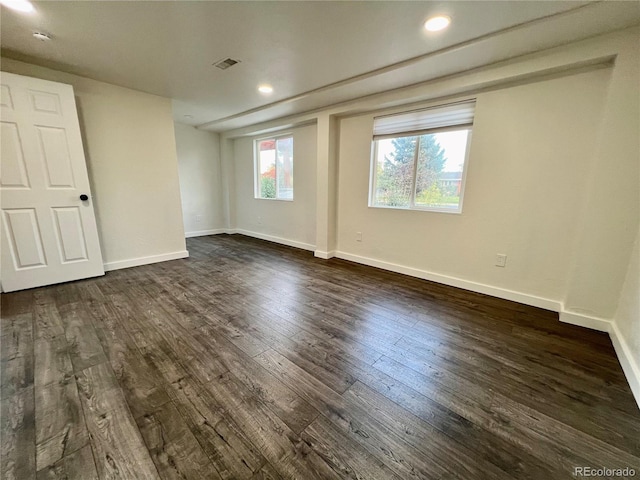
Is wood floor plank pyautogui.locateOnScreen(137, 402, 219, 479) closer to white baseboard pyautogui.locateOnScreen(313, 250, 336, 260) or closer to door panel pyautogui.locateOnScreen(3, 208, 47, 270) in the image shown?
door panel pyautogui.locateOnScreen(3, 208, 47, 270)

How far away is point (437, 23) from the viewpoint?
6.09ft

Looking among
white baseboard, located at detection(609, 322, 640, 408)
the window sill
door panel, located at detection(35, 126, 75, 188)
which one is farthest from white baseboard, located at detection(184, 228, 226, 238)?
white baseboard, located at detection(609, 322, 640, 408)

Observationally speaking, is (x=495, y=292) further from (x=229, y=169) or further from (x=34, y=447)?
(x=229, y=169)

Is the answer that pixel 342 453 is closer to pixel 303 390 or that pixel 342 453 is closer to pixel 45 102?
pixel 303 390

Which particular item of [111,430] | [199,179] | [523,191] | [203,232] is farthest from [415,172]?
[203,232]

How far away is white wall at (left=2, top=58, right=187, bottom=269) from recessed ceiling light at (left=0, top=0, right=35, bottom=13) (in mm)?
1281

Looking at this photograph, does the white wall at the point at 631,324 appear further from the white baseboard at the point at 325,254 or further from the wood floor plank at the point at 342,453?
the white baseboard at the point at 325,254

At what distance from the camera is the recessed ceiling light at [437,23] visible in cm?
180

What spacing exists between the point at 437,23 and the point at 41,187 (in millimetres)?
4167

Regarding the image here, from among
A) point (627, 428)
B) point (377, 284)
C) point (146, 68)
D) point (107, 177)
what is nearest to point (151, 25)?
point (146, 68)

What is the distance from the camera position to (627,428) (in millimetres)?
1279

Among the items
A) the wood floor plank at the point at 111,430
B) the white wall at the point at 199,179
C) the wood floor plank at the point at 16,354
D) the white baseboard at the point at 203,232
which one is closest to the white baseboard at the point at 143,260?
the wood floor plank at the point at 16,354

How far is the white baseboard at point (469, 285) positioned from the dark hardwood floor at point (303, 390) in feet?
0.49

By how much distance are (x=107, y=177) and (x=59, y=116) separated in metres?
0.77
